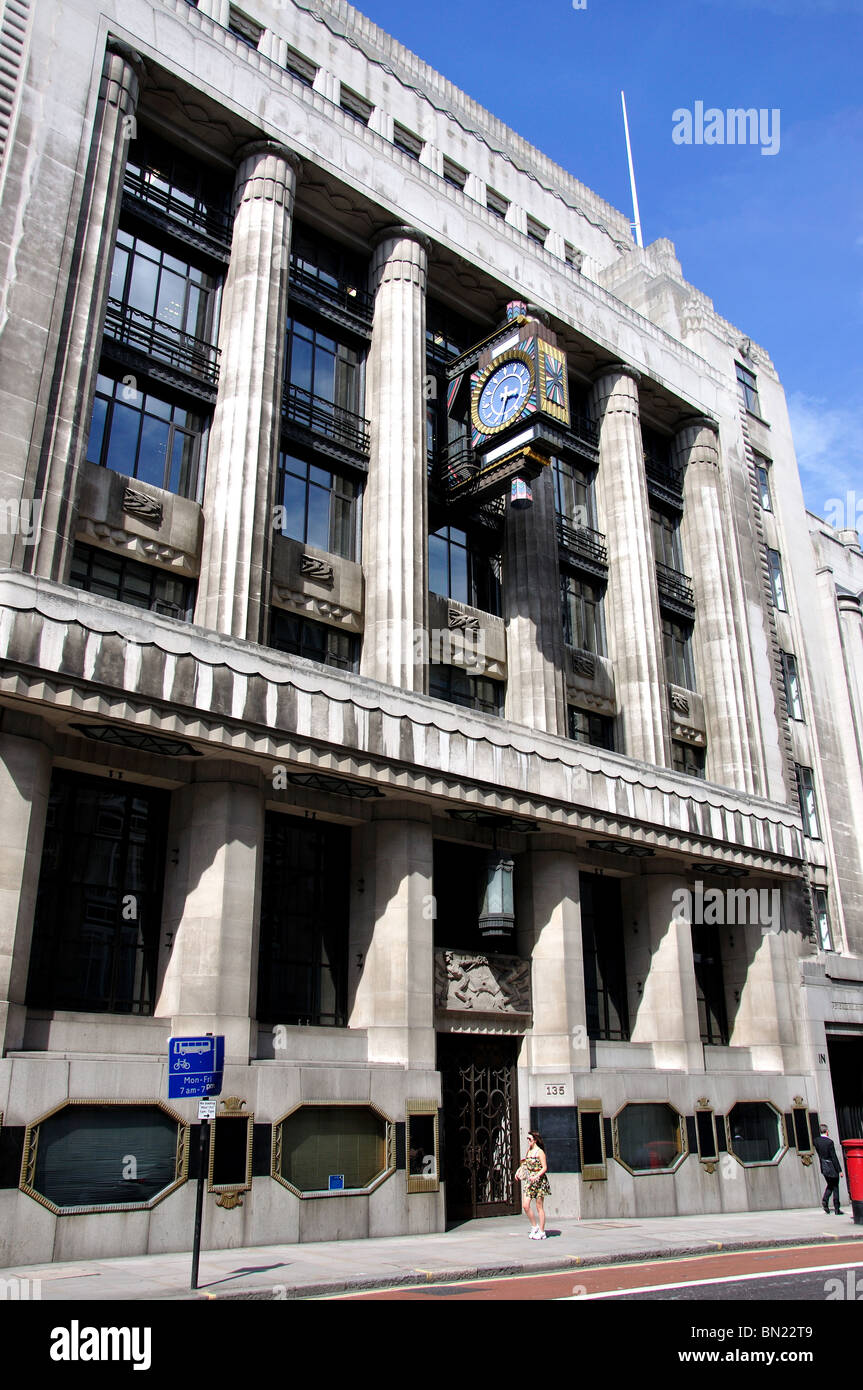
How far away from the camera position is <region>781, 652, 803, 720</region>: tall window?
127 feet

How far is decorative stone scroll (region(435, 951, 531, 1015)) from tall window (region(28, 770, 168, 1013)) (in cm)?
649

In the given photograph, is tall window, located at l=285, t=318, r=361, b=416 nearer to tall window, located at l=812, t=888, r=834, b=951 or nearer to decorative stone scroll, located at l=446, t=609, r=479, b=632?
decorative stone scroll, located at l=446, t=609, r=479, b=632

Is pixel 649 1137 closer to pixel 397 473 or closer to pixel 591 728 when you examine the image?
pixel 591 728

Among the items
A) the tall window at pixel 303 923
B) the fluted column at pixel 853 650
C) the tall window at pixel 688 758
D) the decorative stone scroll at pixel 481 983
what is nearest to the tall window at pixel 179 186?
the tall window at pixel 303 923

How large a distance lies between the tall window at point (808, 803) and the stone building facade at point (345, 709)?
0.20 metres

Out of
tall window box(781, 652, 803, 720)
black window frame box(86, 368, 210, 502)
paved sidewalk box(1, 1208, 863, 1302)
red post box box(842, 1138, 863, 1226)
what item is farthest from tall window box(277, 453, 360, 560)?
tall window box(781, 652, 803, 720)

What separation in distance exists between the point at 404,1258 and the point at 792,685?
2870 cm

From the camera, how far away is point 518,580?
29250mm

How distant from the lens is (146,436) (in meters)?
23.3

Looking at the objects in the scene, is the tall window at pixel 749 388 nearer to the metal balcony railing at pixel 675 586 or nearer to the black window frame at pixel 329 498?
the metal balcony railing at pixel 675 586

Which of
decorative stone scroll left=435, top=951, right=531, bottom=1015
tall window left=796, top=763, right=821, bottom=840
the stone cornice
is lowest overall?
decorative stone scroll left=435, top=951, right=531, bottom=1015

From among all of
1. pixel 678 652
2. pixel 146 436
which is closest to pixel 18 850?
pixel 146 436

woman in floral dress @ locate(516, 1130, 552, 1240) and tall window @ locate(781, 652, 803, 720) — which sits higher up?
tall window @ locate(781, 652, 803, 720)

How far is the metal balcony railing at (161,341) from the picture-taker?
23312 mm
